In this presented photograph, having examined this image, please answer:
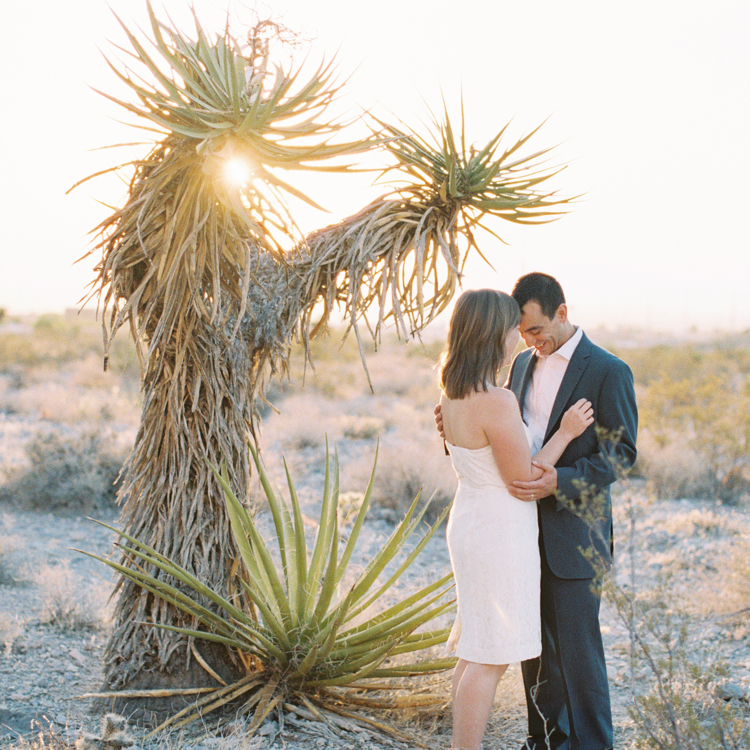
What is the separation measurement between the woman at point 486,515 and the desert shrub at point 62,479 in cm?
624

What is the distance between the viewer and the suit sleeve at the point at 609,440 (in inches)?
115

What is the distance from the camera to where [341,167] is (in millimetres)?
2980

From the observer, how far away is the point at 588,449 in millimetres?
3074

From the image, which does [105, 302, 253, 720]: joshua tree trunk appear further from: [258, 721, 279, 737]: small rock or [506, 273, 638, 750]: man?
[506, 273, 638, 750]: man

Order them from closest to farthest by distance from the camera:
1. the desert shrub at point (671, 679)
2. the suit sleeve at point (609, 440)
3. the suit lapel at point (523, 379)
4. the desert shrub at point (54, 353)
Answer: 1. the desert shrub at point (671, 679)
2. the suit sleeve at point (609, 440)
3. the suit lapel at point (523, 379)
4. the desert shrub at point (54, 353)

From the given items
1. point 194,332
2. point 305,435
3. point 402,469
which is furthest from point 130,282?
point 305,435

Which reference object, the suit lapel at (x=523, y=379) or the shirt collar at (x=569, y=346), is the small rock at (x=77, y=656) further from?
the shirt collar at (x=569, y=346)

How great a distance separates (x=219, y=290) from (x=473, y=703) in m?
2.00

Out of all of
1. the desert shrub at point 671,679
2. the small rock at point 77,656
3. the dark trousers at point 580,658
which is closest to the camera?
the desert shrub at point 671,679

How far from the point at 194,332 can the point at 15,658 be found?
2.38 meters

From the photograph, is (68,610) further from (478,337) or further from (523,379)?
(478,337)

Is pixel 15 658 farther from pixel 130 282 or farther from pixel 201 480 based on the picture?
pixel 130 282

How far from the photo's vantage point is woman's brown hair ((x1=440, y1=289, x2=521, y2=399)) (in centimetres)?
269

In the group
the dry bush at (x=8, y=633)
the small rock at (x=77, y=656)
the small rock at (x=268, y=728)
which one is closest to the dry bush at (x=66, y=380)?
the dry bush at (x=8, y=633)
